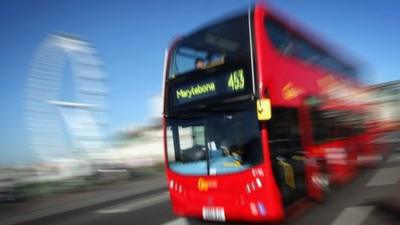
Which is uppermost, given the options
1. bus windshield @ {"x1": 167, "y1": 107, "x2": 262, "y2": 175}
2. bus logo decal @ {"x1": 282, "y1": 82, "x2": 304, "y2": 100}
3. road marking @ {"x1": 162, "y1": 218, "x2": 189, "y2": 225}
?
bus logo decal @ {"x1": 282, "y1": 82, "x2": 304, "y2": 100}

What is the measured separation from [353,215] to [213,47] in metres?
3.84

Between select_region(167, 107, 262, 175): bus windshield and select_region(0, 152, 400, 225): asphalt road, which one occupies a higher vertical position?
select_region(167, 107, 262, 175): bus windshield

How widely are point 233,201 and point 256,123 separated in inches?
51.4

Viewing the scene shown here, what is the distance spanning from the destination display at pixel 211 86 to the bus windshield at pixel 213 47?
22 cm

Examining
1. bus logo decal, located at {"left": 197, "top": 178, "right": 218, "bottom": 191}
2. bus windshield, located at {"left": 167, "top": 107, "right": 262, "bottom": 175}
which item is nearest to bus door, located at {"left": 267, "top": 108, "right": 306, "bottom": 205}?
bus windshield, located at {"left": 167, "top": 107, "right": 262, "bottom": 175}

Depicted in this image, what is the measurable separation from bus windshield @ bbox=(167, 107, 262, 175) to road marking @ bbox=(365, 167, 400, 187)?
222 inches

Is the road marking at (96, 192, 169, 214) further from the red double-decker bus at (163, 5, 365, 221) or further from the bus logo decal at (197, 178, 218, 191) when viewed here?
the bus logo decal at (197, 178, 218, 191)

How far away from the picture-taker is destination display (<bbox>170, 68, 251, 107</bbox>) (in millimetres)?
7266

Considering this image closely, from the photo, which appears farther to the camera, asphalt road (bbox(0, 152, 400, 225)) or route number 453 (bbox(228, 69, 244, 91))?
asphalt road (bbox(0, 152, 400, 225))

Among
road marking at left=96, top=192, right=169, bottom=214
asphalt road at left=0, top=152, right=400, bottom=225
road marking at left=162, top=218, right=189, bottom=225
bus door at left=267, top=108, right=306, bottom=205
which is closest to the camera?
bus door at left=267, top=108, right=306, bottom=205

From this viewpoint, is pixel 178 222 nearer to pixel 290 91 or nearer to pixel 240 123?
pixel 240 123

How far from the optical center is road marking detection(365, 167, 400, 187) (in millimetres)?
11619

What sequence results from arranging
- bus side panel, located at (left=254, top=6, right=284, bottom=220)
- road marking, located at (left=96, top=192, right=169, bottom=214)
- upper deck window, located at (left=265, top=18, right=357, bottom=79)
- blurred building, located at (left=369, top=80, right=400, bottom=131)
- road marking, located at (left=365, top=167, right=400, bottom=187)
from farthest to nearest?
blurred building, located at (left=369, top=80, right=400, bottom=131)
road marking, located at (left=365, top=167, right=400, bottom=187)
road marking, located at (left=96, top=192, right=169, bottom=214)
upper deck window, located at (left=265, top=18, right=357, bottom=79)
bus side panel, located at (left=254, top=6, right=284, bottom=220)

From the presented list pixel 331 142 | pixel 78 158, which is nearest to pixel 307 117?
pixel 331 142
